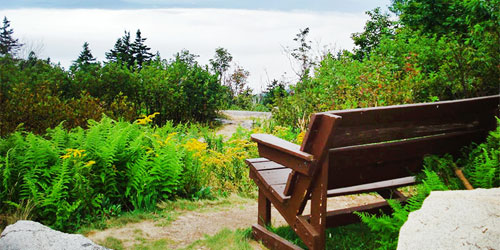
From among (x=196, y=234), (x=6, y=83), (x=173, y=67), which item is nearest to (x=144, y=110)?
(x=173, y=67)

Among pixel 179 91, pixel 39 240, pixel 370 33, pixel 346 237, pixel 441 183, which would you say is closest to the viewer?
pixel 441 183

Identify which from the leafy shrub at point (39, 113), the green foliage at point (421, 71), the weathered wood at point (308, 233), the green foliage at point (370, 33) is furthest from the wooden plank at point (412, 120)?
the green foliage at point (370, 33)

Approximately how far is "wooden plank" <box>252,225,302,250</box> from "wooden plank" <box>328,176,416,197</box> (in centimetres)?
56

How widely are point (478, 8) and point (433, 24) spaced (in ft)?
7.52

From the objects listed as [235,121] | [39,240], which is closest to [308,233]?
[39,240]

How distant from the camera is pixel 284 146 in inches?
114

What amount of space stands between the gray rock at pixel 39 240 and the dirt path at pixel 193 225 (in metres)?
0.54

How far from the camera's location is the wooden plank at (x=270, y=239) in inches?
132

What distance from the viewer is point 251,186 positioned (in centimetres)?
550

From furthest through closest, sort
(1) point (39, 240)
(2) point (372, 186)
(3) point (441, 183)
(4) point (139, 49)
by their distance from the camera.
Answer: (4) point (139, 49) → (2) point (372, 186) → (1) point (39, 240) → (3) point (441, 183)

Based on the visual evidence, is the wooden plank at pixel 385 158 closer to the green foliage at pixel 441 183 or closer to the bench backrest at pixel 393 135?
the bench backrest at pixel 393 135

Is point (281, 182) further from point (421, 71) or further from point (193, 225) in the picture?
point (421, 71)

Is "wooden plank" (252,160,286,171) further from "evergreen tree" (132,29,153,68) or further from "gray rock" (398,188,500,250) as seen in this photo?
"evergreen tree" (132,29,153,68)

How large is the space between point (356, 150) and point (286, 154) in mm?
492
